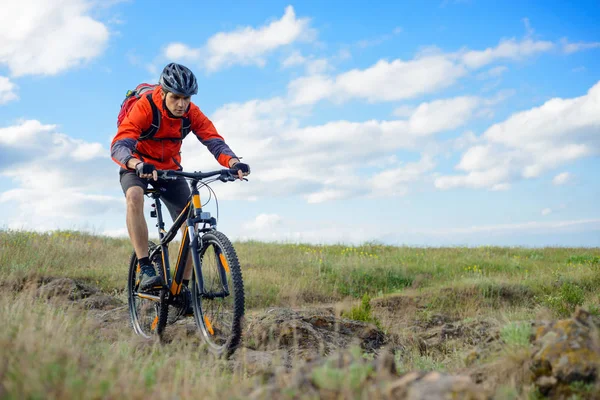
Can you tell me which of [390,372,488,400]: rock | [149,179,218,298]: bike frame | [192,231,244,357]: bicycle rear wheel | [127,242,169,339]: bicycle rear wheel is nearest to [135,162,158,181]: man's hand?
[149,179,218,298]: bike frame

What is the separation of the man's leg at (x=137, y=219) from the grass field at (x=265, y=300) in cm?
100

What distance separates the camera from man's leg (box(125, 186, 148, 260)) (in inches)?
237

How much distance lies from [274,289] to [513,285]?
4880 millimetres

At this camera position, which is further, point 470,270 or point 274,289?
point 470,270

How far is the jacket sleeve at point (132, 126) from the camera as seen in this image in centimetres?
603

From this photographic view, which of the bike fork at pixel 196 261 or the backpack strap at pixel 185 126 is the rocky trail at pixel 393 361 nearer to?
the bike fork at pixel 196 261

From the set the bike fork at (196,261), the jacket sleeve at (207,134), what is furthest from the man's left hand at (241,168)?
the bike fork at (196,261)

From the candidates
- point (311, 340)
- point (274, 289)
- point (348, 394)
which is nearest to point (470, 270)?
point (274, 289)

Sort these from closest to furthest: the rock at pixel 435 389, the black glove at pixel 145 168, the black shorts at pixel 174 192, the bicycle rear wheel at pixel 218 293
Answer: the rock at pixel 435 389 < the bicycle rear wheel at pixel 218 293 < the black glove at pixel 145 168 < the black shorts at pixel 174 192

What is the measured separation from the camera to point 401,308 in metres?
9.82

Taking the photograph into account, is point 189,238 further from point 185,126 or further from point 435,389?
point 435,389

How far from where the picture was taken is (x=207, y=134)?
666 cm

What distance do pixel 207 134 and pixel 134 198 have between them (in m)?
1.25

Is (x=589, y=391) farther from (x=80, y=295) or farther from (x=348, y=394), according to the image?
(x=80, y=295)
